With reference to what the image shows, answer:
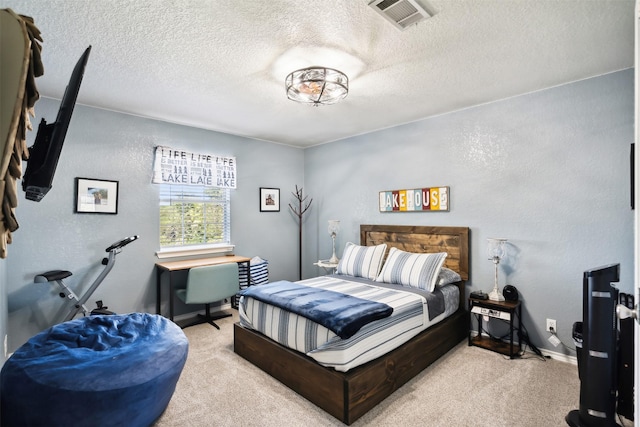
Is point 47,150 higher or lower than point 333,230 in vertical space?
higher

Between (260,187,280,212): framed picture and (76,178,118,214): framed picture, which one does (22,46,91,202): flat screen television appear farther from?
(260,187,280,212): framed picture

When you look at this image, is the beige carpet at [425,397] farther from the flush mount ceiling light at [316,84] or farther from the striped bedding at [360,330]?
the flush mount ceiling light at [316,84]

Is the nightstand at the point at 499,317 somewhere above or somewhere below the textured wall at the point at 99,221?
below

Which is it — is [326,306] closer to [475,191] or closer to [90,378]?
[90,378]

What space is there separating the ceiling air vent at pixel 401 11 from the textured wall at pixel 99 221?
3.15 m

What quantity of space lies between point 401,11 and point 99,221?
3601 mm

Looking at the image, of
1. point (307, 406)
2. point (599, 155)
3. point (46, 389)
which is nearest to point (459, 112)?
point (599, 155)

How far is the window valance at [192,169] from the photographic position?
3.90m

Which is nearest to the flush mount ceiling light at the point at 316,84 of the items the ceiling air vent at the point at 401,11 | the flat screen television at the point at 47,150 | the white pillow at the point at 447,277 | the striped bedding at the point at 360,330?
the ceiling air vent at the point at 401,11

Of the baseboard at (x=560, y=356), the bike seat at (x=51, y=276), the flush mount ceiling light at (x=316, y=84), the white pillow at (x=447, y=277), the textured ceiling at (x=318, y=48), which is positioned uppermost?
the textured ceiling at (x=318, y=48)

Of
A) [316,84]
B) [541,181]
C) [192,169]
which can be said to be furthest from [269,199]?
[541,181]

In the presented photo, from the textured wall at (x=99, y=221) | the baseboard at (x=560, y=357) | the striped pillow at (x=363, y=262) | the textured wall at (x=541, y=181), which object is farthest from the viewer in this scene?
the striped pillow at (x=363, y=262)

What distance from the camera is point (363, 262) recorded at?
151 inches

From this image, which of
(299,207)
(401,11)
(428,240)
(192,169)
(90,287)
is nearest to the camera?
(401,11)
